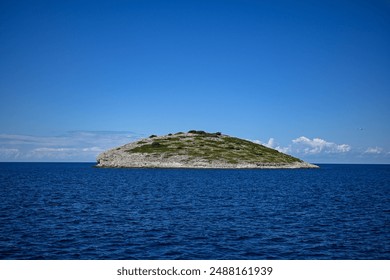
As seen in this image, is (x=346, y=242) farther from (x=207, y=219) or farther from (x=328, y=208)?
(x=328, y=208)

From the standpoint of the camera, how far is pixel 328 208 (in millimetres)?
53031

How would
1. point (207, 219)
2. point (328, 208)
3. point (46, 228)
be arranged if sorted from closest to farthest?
point (46, 228), point (207, 219), point (328, 208)

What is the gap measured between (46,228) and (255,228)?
21692mm

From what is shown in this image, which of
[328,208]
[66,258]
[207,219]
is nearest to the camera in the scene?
[66,258]

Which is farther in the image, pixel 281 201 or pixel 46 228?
pixel 281 201
